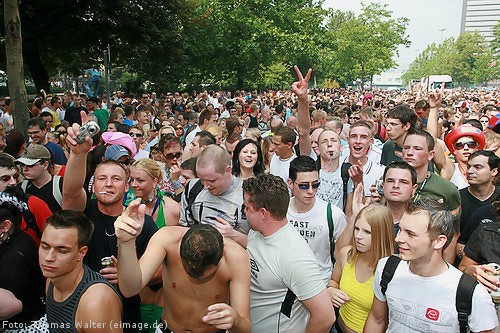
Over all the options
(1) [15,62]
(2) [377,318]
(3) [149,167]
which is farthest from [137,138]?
(2) [377,318]

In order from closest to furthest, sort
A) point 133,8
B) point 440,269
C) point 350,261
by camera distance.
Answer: point 440,269 → point 350,261 → point 133,8

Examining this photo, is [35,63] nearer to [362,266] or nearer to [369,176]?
[369,176]

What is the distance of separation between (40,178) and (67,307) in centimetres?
228

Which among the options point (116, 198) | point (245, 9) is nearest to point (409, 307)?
point (116, 198)

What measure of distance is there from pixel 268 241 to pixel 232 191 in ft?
4.13

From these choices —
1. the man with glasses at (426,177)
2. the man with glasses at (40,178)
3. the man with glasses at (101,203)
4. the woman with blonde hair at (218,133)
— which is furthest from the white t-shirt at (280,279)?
the woman with blonde hair at (218,133)

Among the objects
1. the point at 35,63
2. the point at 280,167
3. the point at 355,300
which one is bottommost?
the point at 355,300

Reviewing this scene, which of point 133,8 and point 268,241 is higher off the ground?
point 133,8

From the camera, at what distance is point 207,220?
13.3 ft

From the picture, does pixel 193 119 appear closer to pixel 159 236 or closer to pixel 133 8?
pixel 159 236

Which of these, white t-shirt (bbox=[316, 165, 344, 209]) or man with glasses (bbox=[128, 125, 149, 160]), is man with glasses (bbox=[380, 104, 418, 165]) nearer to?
white t-shirt (bbox=[316, 165, 344, 209])

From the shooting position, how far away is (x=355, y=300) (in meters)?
3.33

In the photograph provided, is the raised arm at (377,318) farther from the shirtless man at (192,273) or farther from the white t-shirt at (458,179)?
the white t-shirt at (458,179)

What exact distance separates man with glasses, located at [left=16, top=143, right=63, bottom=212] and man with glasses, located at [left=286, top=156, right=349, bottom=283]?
2.36 m
